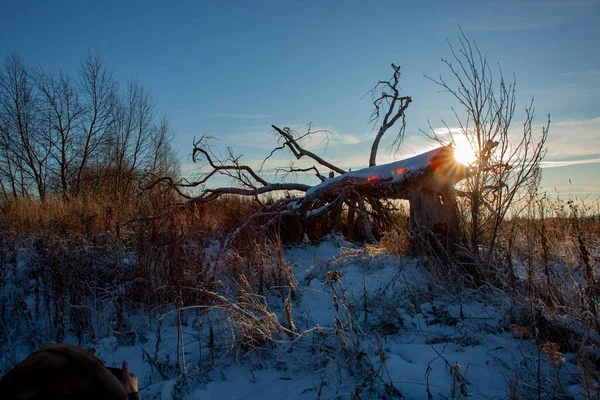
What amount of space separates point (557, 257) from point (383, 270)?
212cm

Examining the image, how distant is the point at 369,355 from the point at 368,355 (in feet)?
0.03

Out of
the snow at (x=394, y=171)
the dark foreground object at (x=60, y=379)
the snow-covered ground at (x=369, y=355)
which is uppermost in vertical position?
the snow at (x=394, y=171)

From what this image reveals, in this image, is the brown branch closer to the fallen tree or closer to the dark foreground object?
the fallen tree

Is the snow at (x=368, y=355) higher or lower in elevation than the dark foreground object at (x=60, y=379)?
lower

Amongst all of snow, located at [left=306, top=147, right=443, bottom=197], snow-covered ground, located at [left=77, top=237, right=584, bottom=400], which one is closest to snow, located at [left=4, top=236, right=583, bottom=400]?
snow-covered ground, located at [left=77, top=237, right=584, bottom=400]

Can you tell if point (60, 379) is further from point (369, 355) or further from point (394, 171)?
point (394, 171)

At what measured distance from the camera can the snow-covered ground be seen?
232cm

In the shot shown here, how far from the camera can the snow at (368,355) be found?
235 centimetres

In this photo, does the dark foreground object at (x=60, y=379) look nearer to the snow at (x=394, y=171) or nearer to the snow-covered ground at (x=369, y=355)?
the snow-covered ground at (x=369, y=355)

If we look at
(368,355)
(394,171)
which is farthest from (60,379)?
(394,171)

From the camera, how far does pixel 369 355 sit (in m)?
2.72

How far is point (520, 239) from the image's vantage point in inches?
210

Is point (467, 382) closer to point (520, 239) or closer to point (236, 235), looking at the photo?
point (520, 239)

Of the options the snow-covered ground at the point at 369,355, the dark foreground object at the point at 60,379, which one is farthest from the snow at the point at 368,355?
the dark foreground object at the point at 60,379
